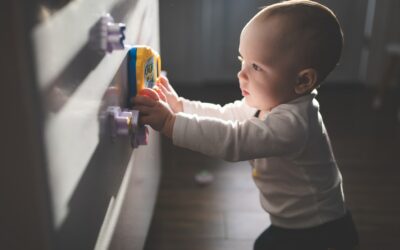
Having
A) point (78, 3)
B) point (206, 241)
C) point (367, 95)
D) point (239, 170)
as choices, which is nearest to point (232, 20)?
point (367, 95)

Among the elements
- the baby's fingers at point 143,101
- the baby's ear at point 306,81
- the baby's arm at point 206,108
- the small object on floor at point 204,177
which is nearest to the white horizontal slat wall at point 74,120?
the baby's fingers at point 143,101

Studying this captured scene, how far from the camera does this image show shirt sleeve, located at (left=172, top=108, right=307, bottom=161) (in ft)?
2.10

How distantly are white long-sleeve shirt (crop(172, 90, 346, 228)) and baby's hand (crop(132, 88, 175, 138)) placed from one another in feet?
0.04

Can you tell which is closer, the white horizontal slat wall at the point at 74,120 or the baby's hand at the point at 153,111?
the white horizontal slat wall at the point at 74,120

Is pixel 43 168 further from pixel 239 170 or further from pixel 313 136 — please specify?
pixel 239 170

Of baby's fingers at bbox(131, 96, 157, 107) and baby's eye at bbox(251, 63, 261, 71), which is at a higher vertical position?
baby's eye at bbox(251, 63, 261, 71)

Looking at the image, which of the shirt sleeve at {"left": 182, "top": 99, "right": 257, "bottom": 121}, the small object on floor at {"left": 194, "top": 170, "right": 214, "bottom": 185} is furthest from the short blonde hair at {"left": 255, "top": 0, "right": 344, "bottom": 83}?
the small object on floor at {"left": 194, "top": 170, "right": 214, "bottom": 185}

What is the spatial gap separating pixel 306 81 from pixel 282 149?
0.11m

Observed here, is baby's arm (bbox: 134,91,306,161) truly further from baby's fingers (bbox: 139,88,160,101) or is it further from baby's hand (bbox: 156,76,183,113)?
baby's hand (bbox: 156,76,183,113)

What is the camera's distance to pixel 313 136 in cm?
73

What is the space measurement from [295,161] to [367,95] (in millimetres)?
1597

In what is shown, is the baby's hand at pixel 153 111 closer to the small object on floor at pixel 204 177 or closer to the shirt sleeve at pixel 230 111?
the shirt sleeve at pixel 230 111

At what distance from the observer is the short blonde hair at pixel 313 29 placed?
0.65m

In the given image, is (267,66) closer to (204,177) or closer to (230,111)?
(230,111)
